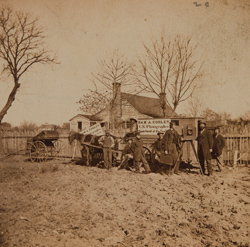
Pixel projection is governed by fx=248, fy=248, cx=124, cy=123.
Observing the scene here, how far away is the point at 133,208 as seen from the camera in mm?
5770

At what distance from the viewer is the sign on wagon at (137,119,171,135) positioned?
10.5 m

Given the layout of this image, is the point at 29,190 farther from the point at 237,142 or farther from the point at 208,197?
the point at 237,142

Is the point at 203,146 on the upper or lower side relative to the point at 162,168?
upper

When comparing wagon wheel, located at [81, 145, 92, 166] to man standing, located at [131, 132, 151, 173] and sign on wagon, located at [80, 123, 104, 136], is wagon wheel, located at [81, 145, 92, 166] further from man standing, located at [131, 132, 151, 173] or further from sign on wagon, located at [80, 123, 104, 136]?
man standing, located at [131, 132, 151, 173]

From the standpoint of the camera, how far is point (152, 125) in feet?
35.1

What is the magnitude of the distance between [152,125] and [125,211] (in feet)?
18.3

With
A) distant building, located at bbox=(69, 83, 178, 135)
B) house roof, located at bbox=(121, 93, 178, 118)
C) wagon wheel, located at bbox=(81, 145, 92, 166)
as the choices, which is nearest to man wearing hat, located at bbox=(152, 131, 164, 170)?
wagon wheel, located at bbox=(81, 145, 92, 166)

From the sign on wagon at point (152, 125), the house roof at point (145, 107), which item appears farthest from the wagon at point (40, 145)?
the house roof at point (145, 107)

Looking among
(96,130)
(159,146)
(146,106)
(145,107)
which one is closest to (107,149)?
(96,130)

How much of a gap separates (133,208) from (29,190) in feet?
11.0

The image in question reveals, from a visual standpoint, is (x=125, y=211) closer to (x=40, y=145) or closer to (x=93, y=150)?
(x=93, y=150)

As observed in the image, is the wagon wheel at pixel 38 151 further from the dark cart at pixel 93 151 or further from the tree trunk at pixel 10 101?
the tree trunk at pixel 10 101

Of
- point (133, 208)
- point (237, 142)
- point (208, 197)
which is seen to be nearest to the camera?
point (133, 208)

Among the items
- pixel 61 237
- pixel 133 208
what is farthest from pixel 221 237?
pixel 61 237
